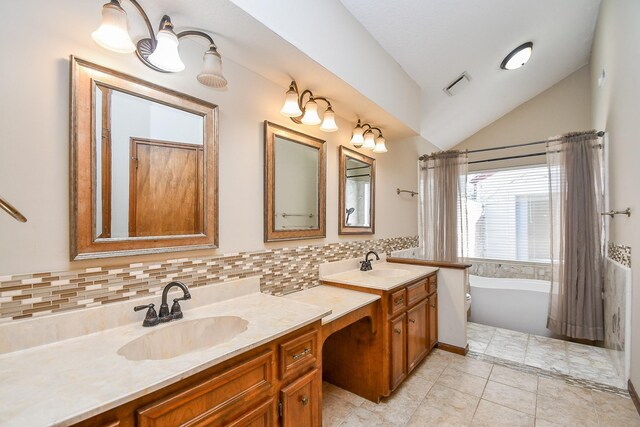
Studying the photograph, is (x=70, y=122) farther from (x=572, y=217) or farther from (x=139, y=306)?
(x=572, y=217)

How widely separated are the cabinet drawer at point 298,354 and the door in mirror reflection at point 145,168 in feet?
2.41

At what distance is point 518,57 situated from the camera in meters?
2.82

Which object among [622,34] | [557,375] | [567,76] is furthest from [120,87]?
[567,76]

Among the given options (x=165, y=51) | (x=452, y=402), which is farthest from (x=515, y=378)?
(x=165, y=51)

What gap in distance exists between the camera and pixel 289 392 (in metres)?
1.17

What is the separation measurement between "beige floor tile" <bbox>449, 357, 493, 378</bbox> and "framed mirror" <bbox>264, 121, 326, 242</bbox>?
1614 millimetres

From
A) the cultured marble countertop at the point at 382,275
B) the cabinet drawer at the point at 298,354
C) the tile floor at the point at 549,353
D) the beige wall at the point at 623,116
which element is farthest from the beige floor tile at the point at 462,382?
the cabinet drawer at the point at 298,354

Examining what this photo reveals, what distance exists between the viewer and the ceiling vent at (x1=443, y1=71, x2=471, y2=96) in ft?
9.18

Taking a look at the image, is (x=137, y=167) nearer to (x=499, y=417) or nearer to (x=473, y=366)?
(x=499, y=417)

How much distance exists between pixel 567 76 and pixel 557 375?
3511mm

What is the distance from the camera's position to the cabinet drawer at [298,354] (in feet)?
3.82

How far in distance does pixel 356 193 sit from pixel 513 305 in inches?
89.8

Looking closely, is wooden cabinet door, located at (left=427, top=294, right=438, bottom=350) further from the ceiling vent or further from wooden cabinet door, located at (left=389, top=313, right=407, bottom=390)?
the ceiling vent

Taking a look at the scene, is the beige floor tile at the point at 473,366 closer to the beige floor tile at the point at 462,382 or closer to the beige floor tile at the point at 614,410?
the beige floor tile at the point at 462,382
